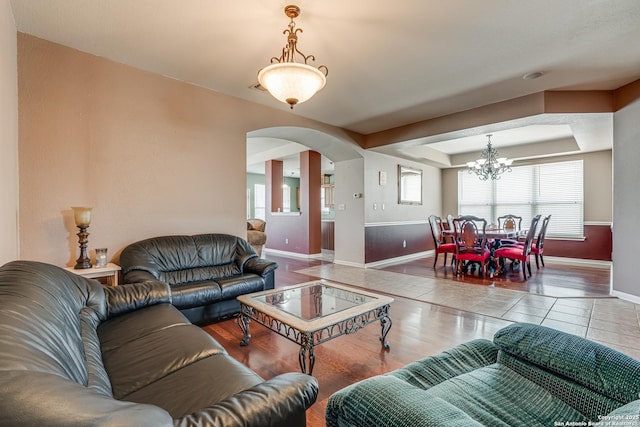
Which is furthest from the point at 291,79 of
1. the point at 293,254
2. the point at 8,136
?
the point at 293,254

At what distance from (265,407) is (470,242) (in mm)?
4766

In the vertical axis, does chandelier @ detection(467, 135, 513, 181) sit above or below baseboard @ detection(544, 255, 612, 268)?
above

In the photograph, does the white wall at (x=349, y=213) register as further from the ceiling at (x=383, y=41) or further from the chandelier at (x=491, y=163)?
the chandelier at (x=491, y=163)

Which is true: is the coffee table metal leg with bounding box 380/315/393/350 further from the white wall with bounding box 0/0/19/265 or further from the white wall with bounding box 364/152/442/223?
the white wall with bounding box 364/152/442/223

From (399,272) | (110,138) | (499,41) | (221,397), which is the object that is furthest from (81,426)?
(399,272)

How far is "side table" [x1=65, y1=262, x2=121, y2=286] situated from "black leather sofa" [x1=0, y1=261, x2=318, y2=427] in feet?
2.65

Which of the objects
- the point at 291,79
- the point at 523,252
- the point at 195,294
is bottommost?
the point at 195,294

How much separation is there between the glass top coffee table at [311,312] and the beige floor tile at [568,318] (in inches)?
78.5

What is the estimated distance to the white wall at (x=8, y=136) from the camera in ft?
6.56

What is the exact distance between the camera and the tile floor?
267 centimetres

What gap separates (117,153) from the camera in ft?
10.2

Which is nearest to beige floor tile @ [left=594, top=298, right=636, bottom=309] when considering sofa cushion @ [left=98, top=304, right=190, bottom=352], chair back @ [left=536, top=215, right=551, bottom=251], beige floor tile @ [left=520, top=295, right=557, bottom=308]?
beige floor tile @ [left=520, top=295, right=557, bottom=308]

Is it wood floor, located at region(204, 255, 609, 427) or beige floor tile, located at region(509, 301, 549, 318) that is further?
beige floor tile, located at region(509, 301, 549, 318)

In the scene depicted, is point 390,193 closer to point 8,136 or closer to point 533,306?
point 533,306
